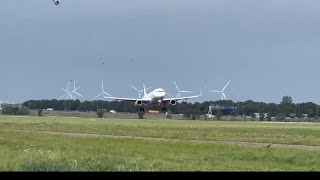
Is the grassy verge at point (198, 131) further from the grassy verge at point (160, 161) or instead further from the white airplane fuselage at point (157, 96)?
the white airplane fuselage at point (157, 96)

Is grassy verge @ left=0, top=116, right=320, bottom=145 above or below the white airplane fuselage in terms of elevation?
below

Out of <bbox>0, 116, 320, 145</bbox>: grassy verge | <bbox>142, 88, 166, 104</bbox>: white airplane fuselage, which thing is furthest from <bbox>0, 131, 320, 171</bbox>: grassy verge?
<bbox>142, 88, 166, 104</bbox>: white airplane fuselage

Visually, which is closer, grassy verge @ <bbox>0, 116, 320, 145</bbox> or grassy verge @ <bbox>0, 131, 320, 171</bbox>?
grassy verge @ <bbox>0, 131, 320, 171</bbox>

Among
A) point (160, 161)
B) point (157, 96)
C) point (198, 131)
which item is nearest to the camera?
point (160, 161)

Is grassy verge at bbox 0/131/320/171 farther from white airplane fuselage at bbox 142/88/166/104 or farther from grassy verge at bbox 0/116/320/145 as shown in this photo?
white airplane fuselage at bbox 142/88/166/104

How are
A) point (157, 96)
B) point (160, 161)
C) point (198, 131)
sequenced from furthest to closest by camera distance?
1. point (157, 96)
2. point (198, 131)
3. point (160, 161)

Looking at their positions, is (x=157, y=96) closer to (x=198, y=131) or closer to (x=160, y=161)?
A: (x=198, y=131)

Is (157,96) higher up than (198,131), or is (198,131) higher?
(157,96)

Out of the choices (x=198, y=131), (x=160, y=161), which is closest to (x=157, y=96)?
(x=198, y=131)

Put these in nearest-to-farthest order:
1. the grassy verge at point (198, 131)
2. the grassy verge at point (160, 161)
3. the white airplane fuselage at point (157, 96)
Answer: the grassy verge at point (160, 161), the grassy verge at point (198, 131), the white airplane fuselage at point (157, 96)

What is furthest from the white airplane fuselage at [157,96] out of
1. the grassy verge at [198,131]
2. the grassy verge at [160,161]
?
the grassy verge at [160,161]

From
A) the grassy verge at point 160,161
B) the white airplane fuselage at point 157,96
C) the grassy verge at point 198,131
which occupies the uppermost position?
the white airplane fuselage at point 157,96

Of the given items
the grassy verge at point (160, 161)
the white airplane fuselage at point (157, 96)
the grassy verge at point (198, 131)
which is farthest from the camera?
the white airplane fuselage at point (157, 96)
